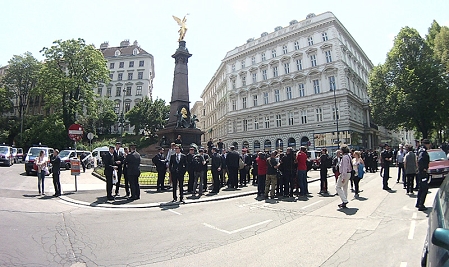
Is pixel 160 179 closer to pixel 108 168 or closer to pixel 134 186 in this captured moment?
pixel 134 186

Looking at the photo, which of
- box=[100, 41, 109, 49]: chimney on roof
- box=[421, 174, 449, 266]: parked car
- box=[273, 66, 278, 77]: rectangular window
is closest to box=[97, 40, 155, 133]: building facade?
box=[100, 41, 109, 49]: chimney on roof

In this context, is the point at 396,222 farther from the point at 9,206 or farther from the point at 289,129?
the point at 289,129

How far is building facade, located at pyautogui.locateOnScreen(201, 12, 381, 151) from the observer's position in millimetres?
41719

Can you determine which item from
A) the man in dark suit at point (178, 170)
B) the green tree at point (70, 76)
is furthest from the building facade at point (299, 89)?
the man in dark suit at point (178, 170)

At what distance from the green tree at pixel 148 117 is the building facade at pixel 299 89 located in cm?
1526

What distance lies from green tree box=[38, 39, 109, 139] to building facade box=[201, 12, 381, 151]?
2858cm

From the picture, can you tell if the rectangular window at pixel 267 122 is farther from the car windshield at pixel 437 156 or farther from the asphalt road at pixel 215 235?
the asphalt road at pixel 215 235

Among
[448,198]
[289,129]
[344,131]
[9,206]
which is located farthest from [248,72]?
[448,198]

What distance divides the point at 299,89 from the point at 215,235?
4385 cm

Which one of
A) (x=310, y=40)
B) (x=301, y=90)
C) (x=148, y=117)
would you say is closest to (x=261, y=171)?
(x=301, y=90)

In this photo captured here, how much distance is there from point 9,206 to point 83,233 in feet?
14.8

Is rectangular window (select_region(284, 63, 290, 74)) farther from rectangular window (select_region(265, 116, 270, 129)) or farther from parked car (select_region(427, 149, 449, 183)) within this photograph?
parked car (select_region(427, 149, 449, 183))

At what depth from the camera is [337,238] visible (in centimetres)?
522

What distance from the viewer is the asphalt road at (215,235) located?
428 centimetres
